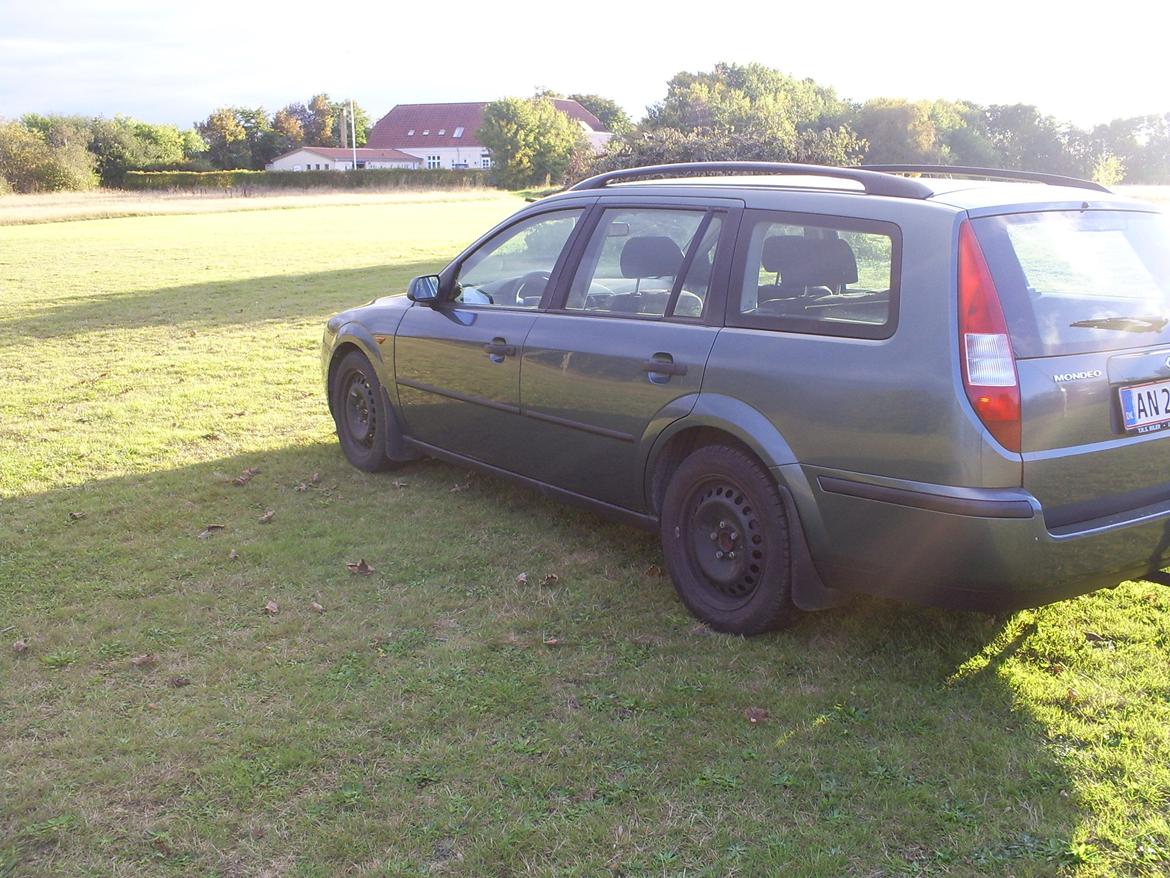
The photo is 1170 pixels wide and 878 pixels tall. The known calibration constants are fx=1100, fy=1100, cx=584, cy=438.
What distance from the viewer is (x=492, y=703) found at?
13.0 feet

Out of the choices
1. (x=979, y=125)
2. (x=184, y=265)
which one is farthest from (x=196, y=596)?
(x=979, y=125)

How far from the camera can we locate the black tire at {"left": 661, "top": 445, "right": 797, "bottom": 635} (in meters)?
4.20

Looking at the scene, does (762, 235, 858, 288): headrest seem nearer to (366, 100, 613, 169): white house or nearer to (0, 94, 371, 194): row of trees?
(0, 94, 371, 194): row of trees

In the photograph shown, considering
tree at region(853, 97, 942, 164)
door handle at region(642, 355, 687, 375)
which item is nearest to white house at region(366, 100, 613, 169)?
tree at region(853, 97, 942, 164)

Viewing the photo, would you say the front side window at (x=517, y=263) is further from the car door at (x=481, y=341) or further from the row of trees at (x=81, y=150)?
the row of trees at (x=81, y=150)

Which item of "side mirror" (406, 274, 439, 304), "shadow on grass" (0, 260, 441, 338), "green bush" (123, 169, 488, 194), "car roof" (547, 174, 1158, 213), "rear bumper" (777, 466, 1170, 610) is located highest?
"green bush" (123, 169, 488, 194)

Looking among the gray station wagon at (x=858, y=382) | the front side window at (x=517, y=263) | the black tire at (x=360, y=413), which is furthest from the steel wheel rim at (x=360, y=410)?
the gray station wagon at (x=858, y=382)

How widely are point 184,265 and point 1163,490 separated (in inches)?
822

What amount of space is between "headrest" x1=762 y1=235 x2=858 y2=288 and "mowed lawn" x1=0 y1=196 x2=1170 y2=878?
141 centimetres

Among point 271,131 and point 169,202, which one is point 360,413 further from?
point 271,131

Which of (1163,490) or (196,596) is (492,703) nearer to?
(196,596)

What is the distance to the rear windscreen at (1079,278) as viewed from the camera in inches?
144

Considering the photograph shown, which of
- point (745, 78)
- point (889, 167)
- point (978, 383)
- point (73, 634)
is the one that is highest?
point (745, 78)

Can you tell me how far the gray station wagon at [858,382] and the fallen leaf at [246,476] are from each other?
230 cm
